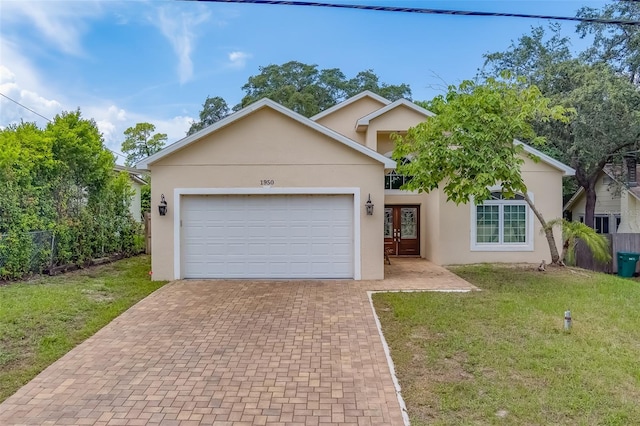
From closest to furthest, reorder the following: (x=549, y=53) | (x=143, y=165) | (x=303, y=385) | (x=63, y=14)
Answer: (x=303, y=385), (x=143, y=165), (x=63, y=14), (x=549, y=53)

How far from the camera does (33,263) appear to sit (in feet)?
36.2

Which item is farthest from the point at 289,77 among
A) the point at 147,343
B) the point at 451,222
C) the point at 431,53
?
the point at 147,343

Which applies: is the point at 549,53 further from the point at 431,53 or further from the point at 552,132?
the point at 431,53

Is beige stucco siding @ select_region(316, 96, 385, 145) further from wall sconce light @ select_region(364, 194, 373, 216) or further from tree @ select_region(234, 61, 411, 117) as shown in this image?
tree @ select_region(234, 61, 411, 117)

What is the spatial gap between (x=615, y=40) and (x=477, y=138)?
1598 centimetres

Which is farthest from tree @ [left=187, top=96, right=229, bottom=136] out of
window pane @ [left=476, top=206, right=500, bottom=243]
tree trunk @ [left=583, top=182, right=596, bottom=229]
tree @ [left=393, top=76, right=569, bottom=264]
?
tree @ [left=393, top=76, right=569, bottom=264]

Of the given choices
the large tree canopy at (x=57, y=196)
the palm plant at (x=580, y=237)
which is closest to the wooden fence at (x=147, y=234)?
the large tree canopy at (x=57, y=196)

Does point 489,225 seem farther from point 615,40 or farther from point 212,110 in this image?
point 212,110

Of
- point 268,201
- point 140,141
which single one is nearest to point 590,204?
point 268,201

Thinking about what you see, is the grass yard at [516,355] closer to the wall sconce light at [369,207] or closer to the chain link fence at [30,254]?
the wall sconce light at [369,207]

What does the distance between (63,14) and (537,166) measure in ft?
53.7

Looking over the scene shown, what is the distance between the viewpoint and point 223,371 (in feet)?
17.1

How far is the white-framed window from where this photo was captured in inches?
573

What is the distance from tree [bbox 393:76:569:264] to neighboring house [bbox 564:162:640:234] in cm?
1033
